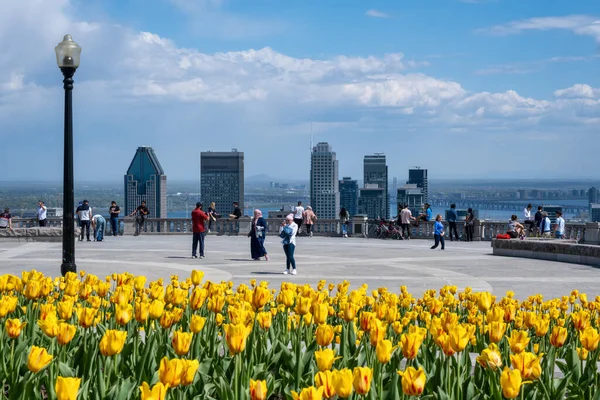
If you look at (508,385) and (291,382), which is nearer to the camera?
(508,385)

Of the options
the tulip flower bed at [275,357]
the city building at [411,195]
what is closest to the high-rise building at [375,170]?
the city building at [411,195]

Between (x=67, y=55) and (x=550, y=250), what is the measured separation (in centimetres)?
1578

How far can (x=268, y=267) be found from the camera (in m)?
22.4

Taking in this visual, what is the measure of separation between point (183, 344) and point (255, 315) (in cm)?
146

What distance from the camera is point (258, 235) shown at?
932 inches

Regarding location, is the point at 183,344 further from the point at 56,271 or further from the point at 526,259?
the point at 526,259

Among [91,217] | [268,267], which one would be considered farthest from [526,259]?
[91,217]

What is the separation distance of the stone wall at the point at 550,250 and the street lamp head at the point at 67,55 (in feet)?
49.2

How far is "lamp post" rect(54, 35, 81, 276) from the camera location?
1550cm

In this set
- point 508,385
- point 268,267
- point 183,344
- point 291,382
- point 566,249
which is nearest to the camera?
point 508,385

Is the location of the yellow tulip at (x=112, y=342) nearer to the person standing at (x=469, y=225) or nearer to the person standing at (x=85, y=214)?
the person standing at (x=85, y=214)

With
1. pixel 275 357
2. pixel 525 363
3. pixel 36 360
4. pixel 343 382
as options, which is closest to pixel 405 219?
pixel 275 357

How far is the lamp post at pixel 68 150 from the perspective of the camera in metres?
15.5

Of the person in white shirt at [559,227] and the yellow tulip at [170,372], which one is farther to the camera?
the person in white shirt at [559,227]
